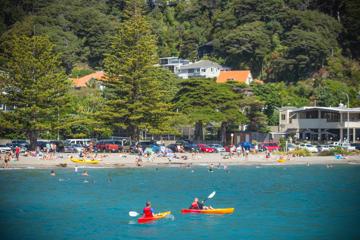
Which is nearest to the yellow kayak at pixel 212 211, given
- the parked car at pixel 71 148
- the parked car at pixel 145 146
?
the parked car at pixel 145 146

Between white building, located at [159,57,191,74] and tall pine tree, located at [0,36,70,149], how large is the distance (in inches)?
2446

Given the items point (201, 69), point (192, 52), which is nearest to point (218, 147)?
point (201, 69)

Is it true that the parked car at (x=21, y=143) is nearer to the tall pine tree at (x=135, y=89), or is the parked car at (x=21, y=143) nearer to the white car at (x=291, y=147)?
the tall pine tree at (x=135, y=89)

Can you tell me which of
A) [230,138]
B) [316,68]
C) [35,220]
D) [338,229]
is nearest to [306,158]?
[230,138]

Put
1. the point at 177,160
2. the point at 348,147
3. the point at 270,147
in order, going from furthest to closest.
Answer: the point at 270,147, the point at 348,147, the point at 177,160

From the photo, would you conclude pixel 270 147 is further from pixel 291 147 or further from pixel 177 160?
pixel 177 160

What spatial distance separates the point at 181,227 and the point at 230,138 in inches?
2086

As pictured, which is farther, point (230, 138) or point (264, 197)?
point (230, 138)

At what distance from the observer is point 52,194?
49750 millimetres

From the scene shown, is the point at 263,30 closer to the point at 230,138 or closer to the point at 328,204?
the point at 230,138

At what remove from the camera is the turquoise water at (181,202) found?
37250mm

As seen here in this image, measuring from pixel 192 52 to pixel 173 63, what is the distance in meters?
8.92

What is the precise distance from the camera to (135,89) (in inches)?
3093

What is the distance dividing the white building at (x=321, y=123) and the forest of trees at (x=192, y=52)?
4.12m
